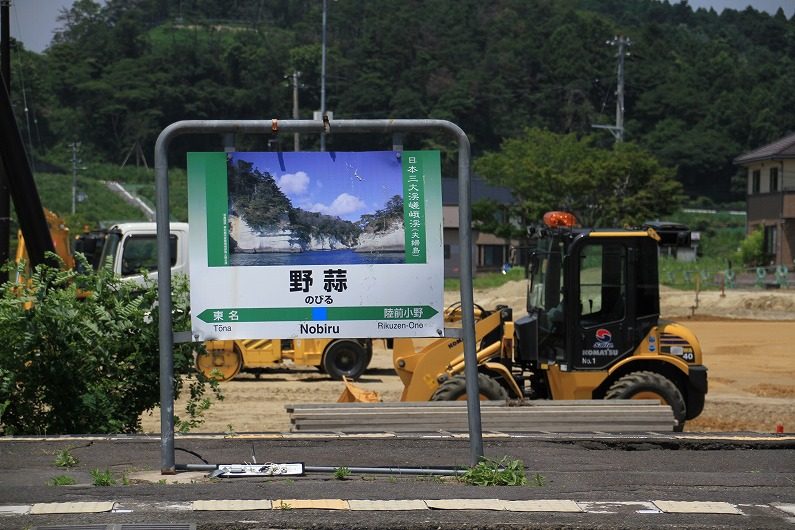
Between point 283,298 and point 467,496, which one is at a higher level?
point 283,298

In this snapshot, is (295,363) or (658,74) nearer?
(295,363)

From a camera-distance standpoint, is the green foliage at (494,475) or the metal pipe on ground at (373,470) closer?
the green foliage at (494,475)

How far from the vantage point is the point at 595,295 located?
14500 millimetres

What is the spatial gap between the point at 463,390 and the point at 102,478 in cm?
686

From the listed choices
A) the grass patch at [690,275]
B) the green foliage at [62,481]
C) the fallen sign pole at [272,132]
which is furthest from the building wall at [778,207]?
the green foliage at [62,481]

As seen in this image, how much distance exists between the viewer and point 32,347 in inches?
401

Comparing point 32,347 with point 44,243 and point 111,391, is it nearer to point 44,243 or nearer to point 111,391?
point 111,391

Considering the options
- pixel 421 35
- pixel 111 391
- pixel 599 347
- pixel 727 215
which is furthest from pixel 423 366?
pixel 421 35

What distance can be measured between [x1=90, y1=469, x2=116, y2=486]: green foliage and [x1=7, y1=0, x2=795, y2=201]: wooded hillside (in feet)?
294

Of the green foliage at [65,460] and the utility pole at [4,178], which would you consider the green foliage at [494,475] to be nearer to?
the green foliage at [65,460]

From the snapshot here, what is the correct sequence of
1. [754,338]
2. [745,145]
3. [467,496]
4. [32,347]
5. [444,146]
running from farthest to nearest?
[745,145] → [444,146] → [754,338] → [32,347] → [467,496]

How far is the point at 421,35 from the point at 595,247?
4514 inches

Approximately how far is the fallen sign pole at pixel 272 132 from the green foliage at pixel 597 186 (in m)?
49.7

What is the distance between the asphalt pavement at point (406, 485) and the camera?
6.63m
